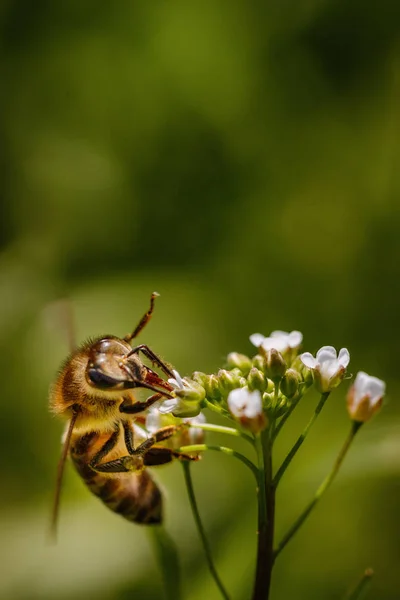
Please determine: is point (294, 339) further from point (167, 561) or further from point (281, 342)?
point (167, 561)

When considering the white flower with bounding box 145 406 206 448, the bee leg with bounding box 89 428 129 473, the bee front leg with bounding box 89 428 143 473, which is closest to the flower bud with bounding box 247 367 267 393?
the white flower with bounding box 145 406 206 448

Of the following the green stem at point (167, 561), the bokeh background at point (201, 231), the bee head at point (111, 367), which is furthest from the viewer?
the bokeh background at point (201, 231)

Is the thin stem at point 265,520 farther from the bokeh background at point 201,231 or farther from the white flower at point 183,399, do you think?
the bokeh background at point 201,231

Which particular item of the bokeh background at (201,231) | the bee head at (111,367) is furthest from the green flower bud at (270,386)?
the bokeh background at (201,231)

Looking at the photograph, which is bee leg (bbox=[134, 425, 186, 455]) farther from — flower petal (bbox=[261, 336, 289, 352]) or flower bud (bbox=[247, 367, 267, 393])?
flower petal (bbox=[261, 336, 289, 352])

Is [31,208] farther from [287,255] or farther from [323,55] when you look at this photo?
[323,55]

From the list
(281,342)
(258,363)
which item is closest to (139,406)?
(258,363)
